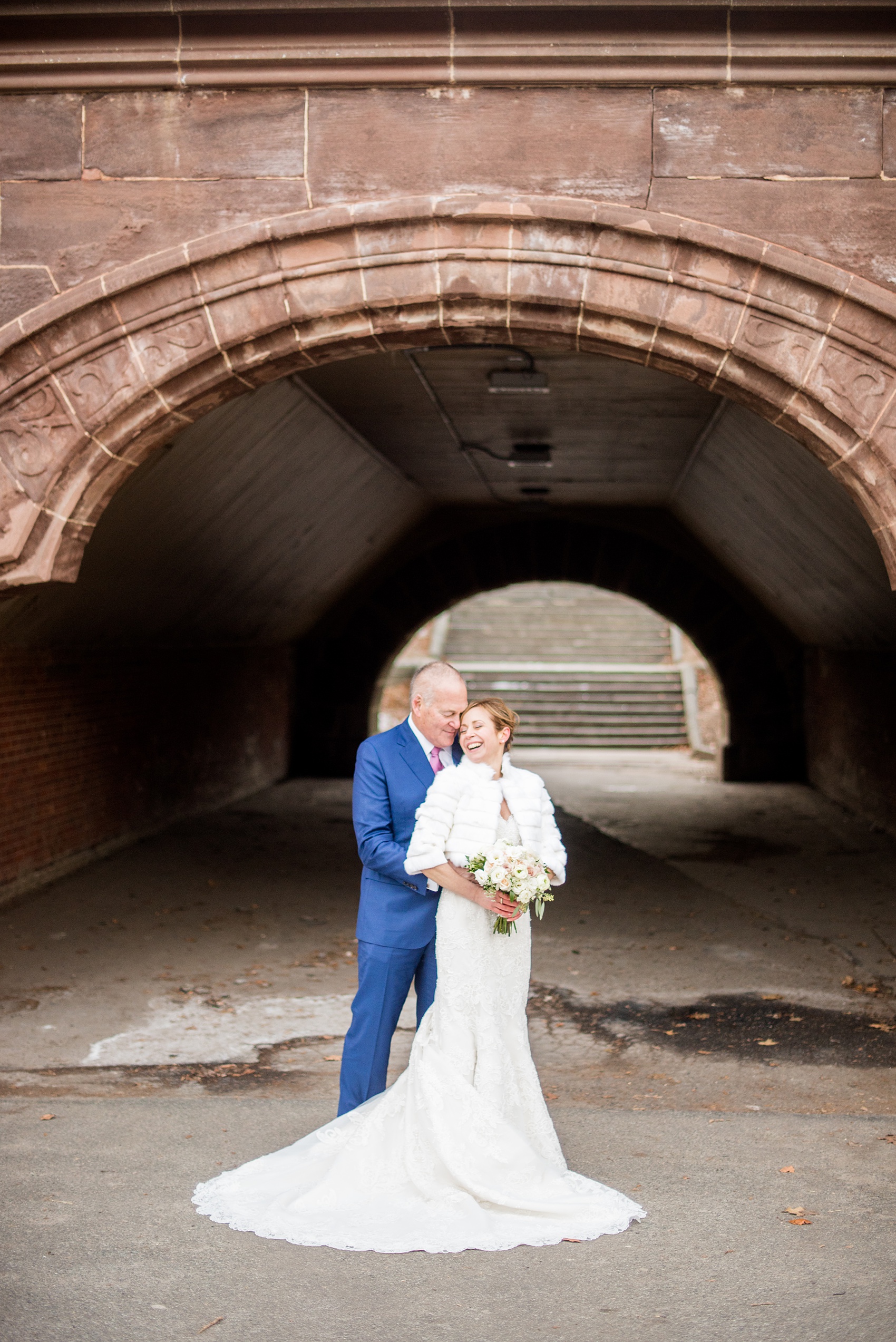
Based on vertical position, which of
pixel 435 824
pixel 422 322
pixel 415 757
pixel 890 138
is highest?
pixel 890 138

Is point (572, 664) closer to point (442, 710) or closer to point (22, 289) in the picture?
point (22, 289)

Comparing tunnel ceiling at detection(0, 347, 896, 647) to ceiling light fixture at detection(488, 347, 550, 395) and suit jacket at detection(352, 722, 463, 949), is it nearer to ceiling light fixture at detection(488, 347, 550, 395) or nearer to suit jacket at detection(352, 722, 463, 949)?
ceiling light fixture at detection(488, 347, 550, 395)

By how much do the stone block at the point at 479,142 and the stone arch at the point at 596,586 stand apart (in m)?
10.1

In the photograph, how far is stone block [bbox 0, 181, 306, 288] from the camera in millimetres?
5602

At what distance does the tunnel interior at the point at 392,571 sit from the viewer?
8750 millimetres

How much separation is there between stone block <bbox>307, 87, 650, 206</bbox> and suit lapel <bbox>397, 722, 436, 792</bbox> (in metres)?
2.55

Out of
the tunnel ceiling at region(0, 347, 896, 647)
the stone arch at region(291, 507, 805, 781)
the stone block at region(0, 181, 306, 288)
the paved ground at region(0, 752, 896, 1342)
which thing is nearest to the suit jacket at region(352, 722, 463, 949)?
the paved ground at region(0, 752, 896, 1342)

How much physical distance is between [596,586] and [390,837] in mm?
12041

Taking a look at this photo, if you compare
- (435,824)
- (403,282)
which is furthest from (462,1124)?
(403,282)

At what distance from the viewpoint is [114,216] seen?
5645 millimetres

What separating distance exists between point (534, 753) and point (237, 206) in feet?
52.9

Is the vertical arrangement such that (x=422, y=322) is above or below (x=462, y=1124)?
above

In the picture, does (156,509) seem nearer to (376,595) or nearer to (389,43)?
(389,43)

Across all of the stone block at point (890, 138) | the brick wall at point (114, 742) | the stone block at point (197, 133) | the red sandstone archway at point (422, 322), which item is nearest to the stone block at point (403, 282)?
the red sandstone archway at point (422, 322)
